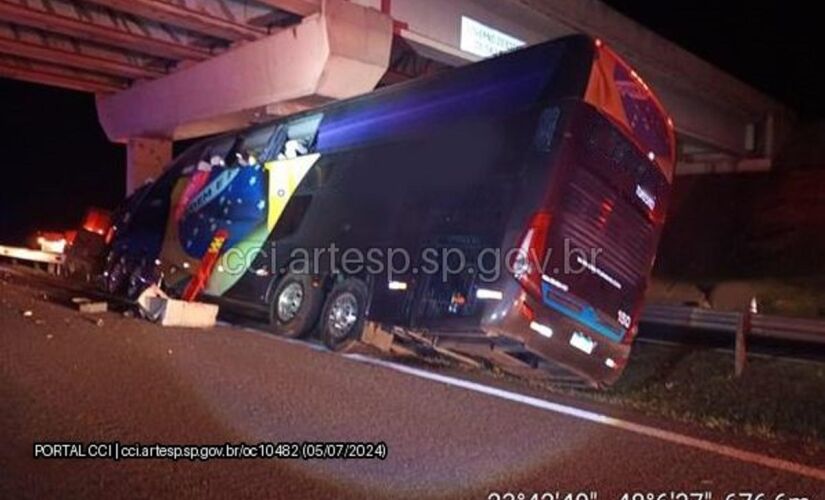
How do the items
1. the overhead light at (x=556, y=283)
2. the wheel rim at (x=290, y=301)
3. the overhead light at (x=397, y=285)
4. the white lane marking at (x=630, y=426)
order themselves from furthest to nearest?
the wheel rim at (x=290, y=301) → the overhead light at (x=397, y=285) → the overhead light at (x=556, y=283) → the white lane marking at (x=630, y=426)

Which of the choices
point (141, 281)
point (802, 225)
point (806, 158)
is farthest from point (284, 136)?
point (806, 158)

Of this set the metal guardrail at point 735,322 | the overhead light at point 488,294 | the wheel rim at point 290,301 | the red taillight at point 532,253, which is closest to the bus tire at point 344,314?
the wheel rim at point 290,301

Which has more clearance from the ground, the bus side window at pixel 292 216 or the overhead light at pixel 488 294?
the bus side window at pixel 292 216

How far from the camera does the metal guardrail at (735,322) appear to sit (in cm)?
745

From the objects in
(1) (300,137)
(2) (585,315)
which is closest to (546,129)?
(2) (585,315)

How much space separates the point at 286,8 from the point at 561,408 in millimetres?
9511

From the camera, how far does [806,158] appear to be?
23.9m

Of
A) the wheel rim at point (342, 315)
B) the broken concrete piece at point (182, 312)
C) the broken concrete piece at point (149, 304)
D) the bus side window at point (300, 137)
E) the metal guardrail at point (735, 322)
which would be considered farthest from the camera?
the bus side window at point (300, 137)

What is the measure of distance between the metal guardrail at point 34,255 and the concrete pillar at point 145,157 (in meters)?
3.12

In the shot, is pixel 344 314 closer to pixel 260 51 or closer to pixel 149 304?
pixel 149 304

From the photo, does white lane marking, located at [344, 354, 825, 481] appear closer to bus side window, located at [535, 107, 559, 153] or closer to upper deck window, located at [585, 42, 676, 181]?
bus side window, located at [535, 107, 559, 153]

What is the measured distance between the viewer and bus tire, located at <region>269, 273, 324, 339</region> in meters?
8.52

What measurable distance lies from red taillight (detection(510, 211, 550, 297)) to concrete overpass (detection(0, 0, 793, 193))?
25.2ft

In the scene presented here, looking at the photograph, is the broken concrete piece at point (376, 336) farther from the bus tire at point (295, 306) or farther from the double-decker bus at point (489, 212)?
the bus tire at point (295, 306)
